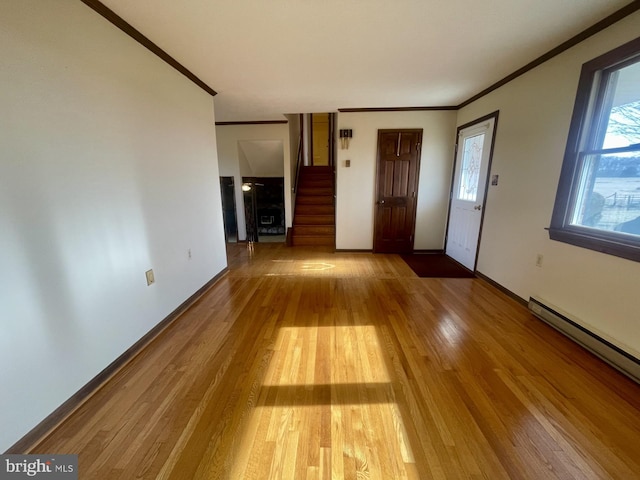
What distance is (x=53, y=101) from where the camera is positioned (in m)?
1.39

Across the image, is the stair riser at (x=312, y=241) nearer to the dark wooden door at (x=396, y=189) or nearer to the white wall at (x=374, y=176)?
the white wall at (x=374, y=176)

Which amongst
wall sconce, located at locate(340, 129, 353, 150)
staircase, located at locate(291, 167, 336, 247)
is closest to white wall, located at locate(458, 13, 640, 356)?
wall sconce, located at locate(340, 129, 353, 150)

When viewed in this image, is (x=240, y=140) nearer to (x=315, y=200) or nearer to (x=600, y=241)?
(x=315, y=200)

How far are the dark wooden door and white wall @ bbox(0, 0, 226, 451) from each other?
3.15 m

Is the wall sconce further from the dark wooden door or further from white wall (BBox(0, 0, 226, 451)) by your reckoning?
white wall (BBox(0, 0, 226, 451))

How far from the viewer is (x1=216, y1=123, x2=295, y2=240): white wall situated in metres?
5.28

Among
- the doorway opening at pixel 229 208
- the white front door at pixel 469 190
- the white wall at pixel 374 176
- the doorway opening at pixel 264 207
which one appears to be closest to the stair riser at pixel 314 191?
the doorway opening at pixel 264 207

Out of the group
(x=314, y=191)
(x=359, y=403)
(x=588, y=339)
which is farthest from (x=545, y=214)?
(x=314, y=191)

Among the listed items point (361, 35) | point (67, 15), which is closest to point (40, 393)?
point (67, 15)

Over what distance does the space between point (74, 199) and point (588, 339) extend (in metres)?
3.63

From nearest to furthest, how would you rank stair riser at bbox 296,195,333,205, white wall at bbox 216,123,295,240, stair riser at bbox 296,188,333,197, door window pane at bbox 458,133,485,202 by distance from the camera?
1. door window pane at bbox 458,133,485,202
2. white wall at bbox 216,123,295,240
3. stair riser at bbox 296,195,333,205
4. stair riser at bbox 296,188,333,197

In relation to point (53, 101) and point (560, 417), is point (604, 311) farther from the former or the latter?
point (53, 101)

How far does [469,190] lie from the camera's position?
3838 mm

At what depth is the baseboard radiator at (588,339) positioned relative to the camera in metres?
1.69
